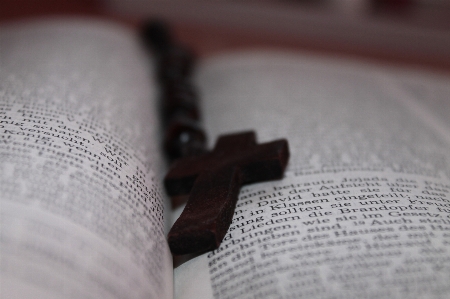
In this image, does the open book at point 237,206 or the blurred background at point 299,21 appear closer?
the open book at point 237,206

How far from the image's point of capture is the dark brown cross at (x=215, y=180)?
54 cm

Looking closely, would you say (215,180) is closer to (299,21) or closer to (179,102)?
(179,102)

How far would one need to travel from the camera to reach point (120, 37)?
118 centimetres

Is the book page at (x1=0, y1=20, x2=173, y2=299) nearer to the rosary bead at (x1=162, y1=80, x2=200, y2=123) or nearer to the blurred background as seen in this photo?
the rosary bead at (x1=162, y1=80, x2=200, y2=123)

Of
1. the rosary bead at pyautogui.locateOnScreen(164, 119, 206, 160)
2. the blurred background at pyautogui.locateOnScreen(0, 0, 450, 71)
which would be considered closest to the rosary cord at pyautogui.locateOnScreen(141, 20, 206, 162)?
the rosary bead at pyautogui.locateOnScreen(164, 119, 206, 160)

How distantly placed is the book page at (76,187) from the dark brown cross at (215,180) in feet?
0.12

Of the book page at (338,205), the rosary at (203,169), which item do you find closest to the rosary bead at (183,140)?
the rosary at (203,169)

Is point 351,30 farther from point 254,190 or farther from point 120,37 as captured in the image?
point 254,190

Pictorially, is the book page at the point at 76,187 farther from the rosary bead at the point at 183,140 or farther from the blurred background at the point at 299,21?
the blurred background at the point at 299,21

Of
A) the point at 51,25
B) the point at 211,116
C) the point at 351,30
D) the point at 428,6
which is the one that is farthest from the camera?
the point at 428,6

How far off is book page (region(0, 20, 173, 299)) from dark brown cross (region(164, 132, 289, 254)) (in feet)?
0.12

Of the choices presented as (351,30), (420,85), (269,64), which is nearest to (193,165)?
(269,64)

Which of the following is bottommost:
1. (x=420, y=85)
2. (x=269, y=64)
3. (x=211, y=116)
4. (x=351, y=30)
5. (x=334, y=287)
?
(x=334, y=287)

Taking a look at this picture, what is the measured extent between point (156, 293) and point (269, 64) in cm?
84
